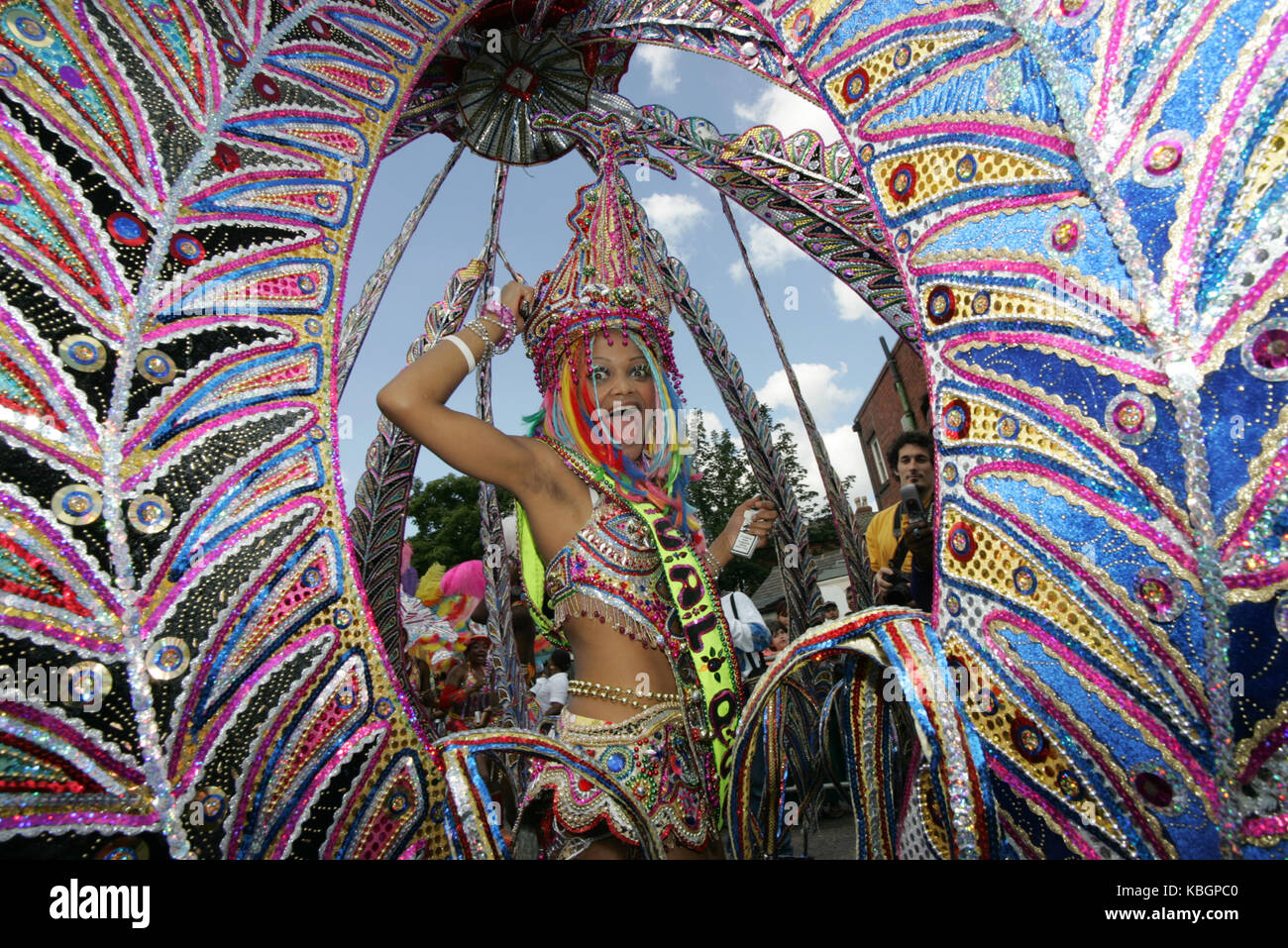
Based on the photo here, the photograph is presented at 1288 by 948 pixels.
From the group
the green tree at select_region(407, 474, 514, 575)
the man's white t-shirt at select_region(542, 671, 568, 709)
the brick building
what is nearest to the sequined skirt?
the man's white t-shirt at select_region(542, 671, 568, 709)

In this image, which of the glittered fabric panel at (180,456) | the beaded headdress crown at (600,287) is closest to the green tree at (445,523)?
the beaded headdress crown at (600,287)

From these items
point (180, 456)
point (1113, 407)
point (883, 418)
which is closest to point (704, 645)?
point (1113, 407)

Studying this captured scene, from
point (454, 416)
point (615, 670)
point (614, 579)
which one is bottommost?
point (615, 670)

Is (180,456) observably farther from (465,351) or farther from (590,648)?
(590,648)

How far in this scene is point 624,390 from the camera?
239 centimetres

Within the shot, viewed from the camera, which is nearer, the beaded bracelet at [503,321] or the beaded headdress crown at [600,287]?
the beaded bracelet at [503,321]

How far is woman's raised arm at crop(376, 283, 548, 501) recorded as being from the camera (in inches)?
71.3

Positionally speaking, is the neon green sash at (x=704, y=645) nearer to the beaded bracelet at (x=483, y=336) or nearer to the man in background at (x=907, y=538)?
the beaded bracelet at (x=483, y=336)

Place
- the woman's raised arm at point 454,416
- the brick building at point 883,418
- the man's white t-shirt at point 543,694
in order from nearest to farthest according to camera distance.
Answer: the woman's raised arm at point 454,416, the man's white t-shirt at point 543,694, the brick building at point 883,418

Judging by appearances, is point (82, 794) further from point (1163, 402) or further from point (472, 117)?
point (472, 117)

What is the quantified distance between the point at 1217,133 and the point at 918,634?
86 centimetres

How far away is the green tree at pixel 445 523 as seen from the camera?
23828 mm

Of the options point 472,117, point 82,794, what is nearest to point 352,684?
point 82,794

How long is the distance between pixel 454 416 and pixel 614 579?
0.75 meters
